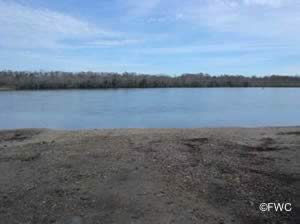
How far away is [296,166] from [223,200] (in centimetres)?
168

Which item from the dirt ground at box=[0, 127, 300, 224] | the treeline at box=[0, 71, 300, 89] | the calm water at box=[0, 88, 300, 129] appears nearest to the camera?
the dirt ground at box=[0, 127, 300, 224]

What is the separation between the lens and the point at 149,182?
5.50m

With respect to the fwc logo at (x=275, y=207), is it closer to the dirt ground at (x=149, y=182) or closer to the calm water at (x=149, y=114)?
the dirt ground at (x=149, y=182)

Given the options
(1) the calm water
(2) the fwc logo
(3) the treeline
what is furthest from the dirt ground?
(3) the treeline

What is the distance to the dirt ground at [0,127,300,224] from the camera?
15.5ft

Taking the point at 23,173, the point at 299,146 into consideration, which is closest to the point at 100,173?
the point at 23,173

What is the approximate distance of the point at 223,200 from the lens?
198 inches

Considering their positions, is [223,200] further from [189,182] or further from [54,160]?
[54,160]

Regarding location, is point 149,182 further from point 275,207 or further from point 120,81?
point 120,81

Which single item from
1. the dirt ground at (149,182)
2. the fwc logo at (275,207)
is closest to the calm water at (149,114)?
the dirt ground at (149,182)

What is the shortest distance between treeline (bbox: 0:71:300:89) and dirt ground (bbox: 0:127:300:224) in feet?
220

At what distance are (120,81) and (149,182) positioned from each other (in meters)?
72.5

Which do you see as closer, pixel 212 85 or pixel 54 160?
pixel 54 160

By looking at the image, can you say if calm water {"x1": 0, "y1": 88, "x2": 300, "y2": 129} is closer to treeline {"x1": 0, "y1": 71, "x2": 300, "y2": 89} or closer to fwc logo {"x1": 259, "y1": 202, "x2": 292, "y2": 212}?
fwc logo {"x1": 259, "y1": 202, "x2": 292, "y2": 212}
